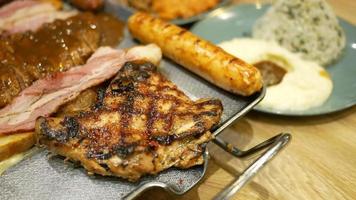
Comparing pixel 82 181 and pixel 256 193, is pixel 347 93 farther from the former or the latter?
pixel 82 181

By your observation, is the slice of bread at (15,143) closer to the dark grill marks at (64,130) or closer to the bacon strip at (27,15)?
the dark grill marks at (64,130)

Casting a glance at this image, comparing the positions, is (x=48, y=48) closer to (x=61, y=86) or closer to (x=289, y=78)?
(x=61, y=86)

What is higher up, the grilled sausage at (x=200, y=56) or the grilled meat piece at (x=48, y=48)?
the grilled sausage at (x=200, y=56)

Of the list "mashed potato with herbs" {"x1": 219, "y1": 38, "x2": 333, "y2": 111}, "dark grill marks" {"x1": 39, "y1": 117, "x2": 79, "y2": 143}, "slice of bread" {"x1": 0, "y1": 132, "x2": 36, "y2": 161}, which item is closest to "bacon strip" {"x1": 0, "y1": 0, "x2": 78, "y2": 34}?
"slice of bread" {"x1": 0, "y1": 132, "x2": 36, "y2": 161}

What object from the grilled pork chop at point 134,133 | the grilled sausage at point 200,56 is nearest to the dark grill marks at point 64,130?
the grilled pork chop at point 134,133

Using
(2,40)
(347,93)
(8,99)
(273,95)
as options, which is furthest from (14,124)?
(347,93)

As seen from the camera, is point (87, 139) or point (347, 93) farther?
point (347, 93)

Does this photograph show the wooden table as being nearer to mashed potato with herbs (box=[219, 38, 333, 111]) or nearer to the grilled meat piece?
mashed potato with herbs (box=[219, 38, 333, 111])
